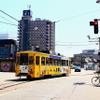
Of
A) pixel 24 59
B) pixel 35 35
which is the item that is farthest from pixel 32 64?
pixel 35 35

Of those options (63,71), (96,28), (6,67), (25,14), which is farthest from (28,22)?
(96,28)

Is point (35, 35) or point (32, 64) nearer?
point (32, 64)

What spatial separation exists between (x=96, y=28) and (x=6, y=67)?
115 ft

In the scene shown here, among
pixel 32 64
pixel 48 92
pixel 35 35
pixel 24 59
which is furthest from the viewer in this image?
pixel 35 35

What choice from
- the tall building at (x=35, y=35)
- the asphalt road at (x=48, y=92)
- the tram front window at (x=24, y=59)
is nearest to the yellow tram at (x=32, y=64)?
the tram front window at (x=24, y=59)

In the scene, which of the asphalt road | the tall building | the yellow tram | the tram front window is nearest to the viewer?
the asphalt road

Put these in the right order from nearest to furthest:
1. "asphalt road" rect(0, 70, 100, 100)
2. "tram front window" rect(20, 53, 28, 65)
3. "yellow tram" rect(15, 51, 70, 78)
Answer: "asphalt road" rect(0, 70, 100, 100) < "yellow tram" rect(15, 51, 70, 78) < "tram front window" rect(20, 53, 28, 65)

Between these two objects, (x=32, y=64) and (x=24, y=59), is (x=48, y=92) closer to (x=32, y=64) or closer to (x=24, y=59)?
(x=32, y=64)

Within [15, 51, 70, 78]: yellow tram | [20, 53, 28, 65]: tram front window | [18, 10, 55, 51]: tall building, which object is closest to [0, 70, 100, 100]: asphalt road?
[15, 51, 70, 78]: yellow tram

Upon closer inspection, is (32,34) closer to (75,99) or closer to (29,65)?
(29,65)

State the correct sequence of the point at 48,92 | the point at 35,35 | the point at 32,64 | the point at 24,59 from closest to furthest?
the point at 48,92, the point at 32,64, the point at 24,59, the point at 35,35

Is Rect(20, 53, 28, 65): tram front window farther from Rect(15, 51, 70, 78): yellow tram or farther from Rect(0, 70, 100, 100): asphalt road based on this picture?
Rect(0, 70, 100, 100): asphalt road

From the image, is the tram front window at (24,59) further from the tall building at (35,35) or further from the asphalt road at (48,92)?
the tall building at (35,35)

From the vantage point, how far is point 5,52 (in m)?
127
